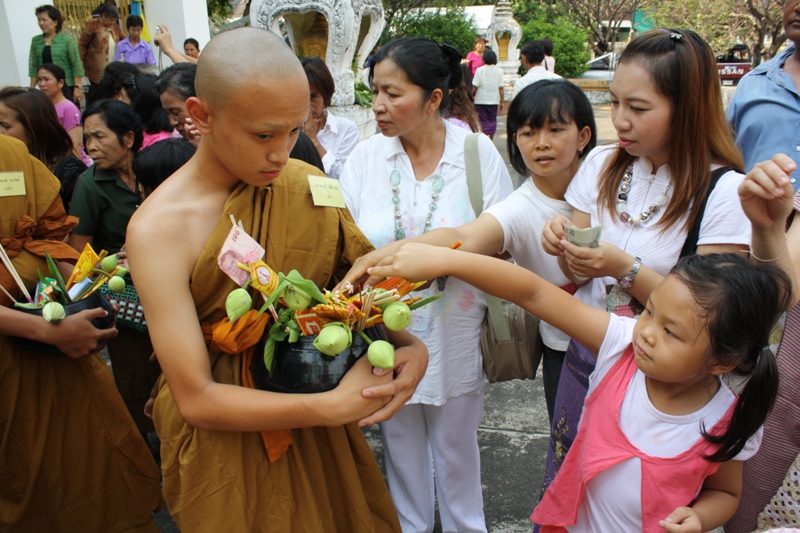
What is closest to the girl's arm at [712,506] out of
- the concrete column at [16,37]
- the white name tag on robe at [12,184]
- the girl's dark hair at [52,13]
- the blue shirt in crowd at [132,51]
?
the white name tag on robe at [12,184]

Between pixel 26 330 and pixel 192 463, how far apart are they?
3.07 feet

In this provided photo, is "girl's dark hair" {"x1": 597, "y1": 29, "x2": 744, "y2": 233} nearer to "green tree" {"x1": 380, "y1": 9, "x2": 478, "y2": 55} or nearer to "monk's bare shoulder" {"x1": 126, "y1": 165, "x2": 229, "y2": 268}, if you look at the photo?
"monk's bare shoulder" {"x1": 126, "y1": 165, "x2": 229, "y2": 268}

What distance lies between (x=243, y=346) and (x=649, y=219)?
1204 mm

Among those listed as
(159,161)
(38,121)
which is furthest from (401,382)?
(38,121)

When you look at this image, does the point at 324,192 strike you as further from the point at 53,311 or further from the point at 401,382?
the point at 53,311

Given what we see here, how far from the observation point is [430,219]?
2.31 m

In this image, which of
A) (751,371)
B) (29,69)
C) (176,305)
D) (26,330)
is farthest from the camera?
(29,69)

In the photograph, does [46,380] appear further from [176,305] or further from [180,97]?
[180,97]

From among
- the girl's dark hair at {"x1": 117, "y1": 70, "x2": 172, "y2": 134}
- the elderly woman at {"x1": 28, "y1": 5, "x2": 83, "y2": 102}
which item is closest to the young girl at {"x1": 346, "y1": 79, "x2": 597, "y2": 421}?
the girl's dark hair at {"x1": 117, "y1": 70, "x2": 172, "y2": 134}

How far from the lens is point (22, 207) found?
2.15 meters

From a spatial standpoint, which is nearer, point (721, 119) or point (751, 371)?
point (751, 371)

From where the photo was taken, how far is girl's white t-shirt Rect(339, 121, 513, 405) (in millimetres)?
2287

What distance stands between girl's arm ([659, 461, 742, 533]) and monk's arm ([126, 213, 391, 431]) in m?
0.74

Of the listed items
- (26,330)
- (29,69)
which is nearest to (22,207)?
(26,330)
